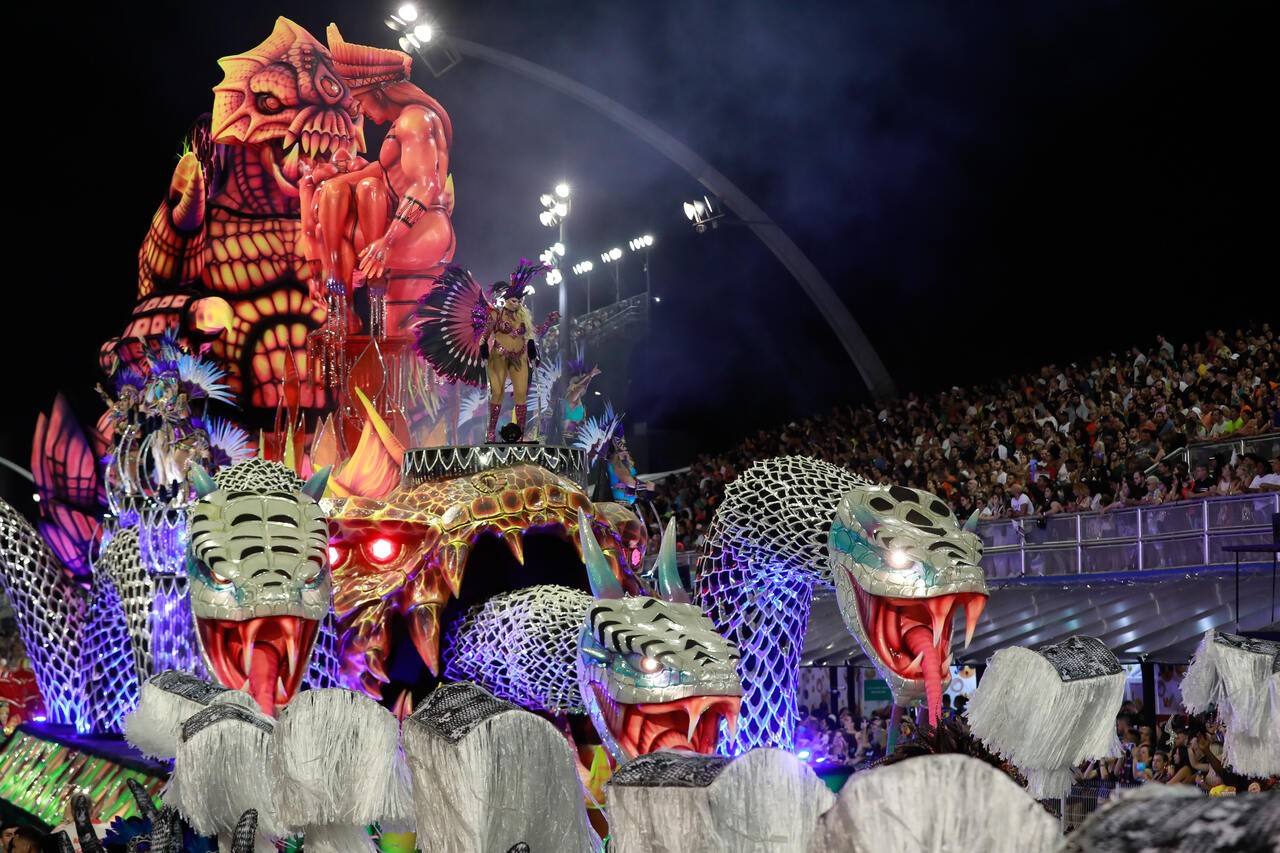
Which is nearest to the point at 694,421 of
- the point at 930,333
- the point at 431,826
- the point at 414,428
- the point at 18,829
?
the point at 930,333

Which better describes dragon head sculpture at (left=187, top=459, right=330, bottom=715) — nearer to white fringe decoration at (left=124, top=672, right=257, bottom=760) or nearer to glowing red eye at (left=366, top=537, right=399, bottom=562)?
white fringe decoration at (left=124, top=672, right=257, bottom=760)

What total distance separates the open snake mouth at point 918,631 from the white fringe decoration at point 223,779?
9.37ft

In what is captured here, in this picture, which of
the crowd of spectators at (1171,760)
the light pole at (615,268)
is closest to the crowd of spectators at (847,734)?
the crowd of spectators at (1171,760)

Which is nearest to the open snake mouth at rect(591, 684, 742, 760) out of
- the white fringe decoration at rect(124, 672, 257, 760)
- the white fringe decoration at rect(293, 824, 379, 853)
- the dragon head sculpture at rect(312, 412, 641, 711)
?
the white fringe decoration at rect(124, 672, 257, 760)

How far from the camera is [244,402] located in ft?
50.9

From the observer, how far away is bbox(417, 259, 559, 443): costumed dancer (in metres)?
9.02

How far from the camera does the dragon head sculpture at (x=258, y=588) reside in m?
6.61

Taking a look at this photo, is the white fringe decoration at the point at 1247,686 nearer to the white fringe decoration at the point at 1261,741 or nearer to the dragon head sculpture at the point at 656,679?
the white fringe decoration at the point at 1261,741

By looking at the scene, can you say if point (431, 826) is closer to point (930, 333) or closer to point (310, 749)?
point (310, 749)

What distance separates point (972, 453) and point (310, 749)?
1537cm

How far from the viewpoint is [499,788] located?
11.5ft

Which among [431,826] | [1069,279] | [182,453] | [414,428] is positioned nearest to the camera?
[431,826]

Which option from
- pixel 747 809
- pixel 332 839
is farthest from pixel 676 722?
pixel 747 809

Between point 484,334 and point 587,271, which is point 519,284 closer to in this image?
point 484,334
